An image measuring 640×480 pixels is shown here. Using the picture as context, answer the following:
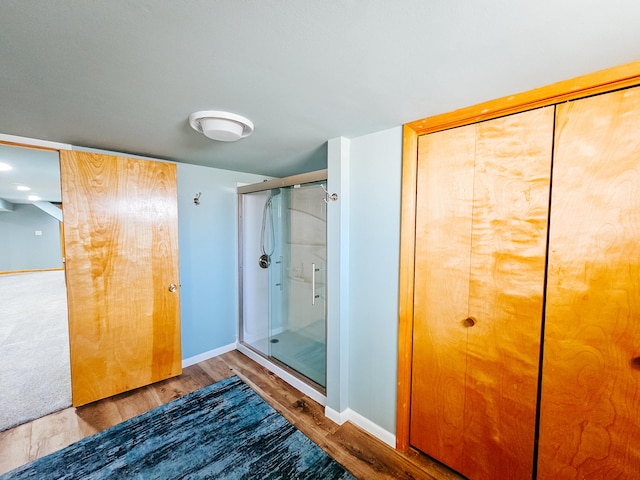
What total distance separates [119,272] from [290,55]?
2.26m

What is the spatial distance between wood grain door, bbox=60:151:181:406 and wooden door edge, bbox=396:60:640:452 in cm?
207

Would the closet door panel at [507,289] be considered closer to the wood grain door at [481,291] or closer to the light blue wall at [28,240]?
the wood grain door at [481,291]

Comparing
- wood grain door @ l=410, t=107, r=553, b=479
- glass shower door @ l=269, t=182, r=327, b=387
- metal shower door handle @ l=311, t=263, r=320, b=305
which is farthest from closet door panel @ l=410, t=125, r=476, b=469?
metal shower door handle @ l=311, t=263, r=320, b=305

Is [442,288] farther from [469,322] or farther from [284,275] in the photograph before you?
[284,275]

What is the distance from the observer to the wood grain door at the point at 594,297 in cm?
108

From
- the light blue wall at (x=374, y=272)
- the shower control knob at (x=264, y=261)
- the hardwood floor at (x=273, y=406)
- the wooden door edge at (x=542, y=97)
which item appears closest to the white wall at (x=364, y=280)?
the light blue wall at (x=374, y=272)

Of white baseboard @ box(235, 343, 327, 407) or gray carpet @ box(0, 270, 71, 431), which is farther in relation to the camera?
white baseboard @ box(235, 343, 327, 407)

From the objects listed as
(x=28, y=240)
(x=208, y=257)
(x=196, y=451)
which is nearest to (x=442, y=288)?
(x=196, y=451)

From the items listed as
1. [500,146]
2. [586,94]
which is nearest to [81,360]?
[500,146]

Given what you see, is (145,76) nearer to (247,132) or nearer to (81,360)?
(247,132)

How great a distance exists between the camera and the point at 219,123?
4.90 feet

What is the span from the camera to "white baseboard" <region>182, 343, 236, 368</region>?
110 inches

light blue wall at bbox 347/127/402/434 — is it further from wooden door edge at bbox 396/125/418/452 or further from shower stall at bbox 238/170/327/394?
shower stall at bbox 238/170/327/394

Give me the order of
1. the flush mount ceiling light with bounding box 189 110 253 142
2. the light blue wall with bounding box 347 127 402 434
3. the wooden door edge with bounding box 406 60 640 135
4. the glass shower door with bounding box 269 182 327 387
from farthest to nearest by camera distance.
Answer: the glass shower door with bounding box 269 182 327 387 → the light blue wall with bounding box 347 127 402 434 → the flush mount ceiling light with bounding box 189 110 253 142 → the wooden door edge with bounding box 406 60 640 135
